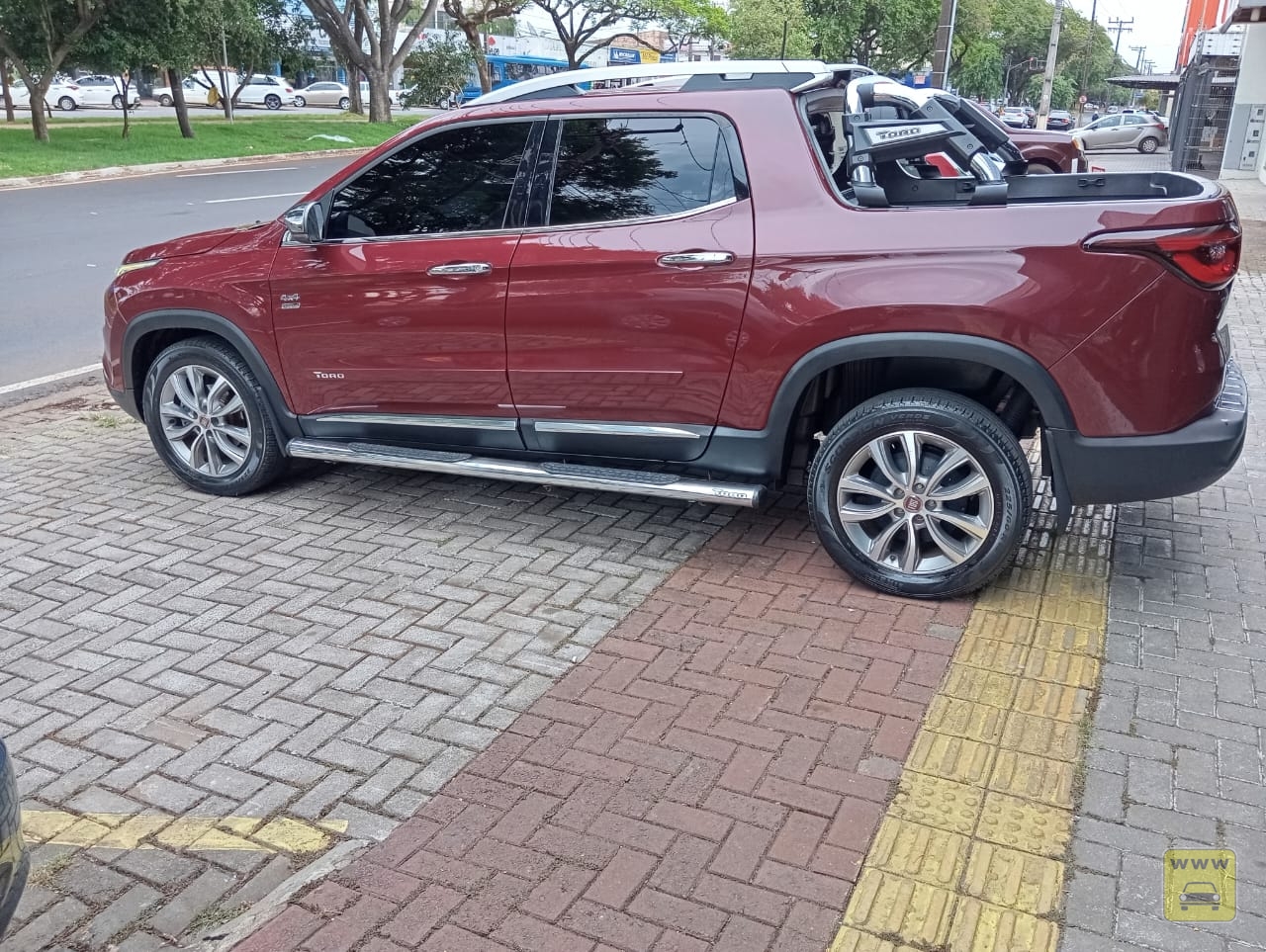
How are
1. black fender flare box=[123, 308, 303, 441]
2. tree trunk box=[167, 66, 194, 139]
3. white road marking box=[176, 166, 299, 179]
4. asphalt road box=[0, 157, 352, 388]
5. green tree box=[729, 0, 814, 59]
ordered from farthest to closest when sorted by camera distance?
green tree box=[729, 0, 814, 59] → tree trunk box=[167, 66, 194, 139] → white road marking box=[176, 166, 299, 179] → asphalt road box=[0, 157, 352, 388] → black fender flare box=[123, 308, 303, 441]

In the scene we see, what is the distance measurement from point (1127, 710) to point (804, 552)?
1.56 m

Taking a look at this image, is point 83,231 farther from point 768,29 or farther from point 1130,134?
point 1130,134

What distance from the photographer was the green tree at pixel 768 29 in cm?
4338

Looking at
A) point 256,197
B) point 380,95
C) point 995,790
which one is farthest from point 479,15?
point 995,790

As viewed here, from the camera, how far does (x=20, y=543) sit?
4957 mm

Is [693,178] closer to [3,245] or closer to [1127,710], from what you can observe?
[1127,710]

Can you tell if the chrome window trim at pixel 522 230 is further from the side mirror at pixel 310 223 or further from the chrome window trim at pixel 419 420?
the chrome window trim at pixel 419 420

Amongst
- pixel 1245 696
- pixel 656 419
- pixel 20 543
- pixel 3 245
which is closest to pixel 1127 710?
pixel 1245 696

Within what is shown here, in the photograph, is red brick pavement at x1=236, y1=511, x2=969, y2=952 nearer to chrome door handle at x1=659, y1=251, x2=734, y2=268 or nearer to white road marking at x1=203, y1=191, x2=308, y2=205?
chrome door handle at x1=659, y1=251, x2=734, y2=268

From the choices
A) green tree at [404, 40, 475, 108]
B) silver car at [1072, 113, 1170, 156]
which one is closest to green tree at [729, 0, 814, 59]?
green tree at [404, 40, 475, 108]

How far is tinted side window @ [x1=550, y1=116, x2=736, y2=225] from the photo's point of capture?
435 centimetres

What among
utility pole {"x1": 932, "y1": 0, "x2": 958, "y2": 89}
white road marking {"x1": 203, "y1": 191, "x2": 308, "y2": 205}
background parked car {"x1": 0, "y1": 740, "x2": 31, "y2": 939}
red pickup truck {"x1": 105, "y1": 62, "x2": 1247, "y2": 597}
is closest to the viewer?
background parked car {"x1": 0, "y1": 740, "x2": 31, "y2": 939}

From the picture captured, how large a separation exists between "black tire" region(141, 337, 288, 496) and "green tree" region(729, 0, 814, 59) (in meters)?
40.9

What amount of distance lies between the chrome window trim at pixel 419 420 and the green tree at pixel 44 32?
76.0ft
